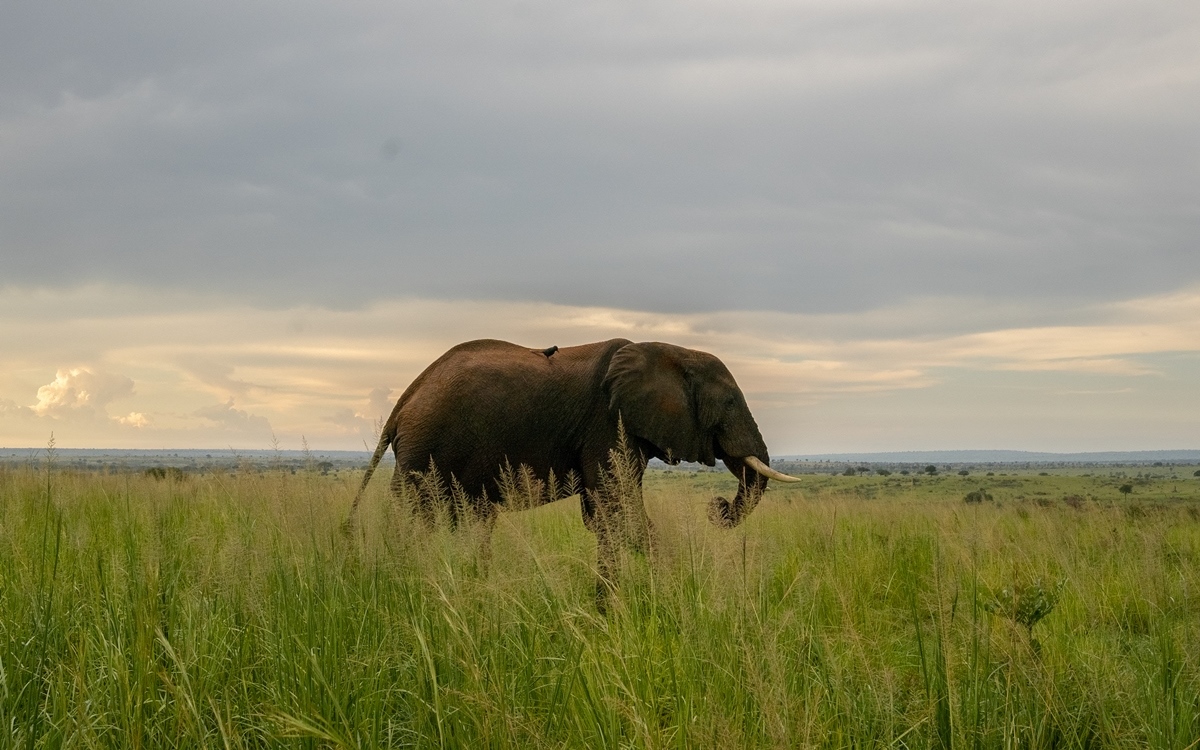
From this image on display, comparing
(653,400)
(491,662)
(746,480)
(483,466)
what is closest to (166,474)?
(483,466)

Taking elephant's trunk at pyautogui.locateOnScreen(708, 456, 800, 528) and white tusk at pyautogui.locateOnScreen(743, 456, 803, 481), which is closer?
elephant's trunk at pyautogui.locateOnScreen(708, 456, 800, 528)

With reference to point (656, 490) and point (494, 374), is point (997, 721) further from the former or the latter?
point (494, 374)

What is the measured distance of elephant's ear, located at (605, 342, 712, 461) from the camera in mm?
8148

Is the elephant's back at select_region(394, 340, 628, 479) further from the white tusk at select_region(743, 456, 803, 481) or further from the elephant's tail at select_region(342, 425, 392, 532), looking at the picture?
the white tusk at select_region(743, 456, 803, 481)

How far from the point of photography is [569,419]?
8.24m

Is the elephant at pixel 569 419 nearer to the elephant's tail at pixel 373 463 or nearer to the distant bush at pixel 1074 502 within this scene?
the elephant's tail at pixel 373 463

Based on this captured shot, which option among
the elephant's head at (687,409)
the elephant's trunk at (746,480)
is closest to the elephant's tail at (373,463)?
the elephant's head at (687,409)

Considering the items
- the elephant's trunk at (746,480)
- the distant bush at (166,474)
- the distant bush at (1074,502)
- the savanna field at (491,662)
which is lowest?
the distant bush at (1074,502)

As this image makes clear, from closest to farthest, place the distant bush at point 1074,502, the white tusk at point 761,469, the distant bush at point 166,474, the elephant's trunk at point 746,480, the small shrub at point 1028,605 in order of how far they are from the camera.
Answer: the small shrub at point 1028,605 → the elephant's trunk at point 746,480 → the white tusk at point 761,469 → the distant bush at point 166,474 → the distant bush at point 1074,502

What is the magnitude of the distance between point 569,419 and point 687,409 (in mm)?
1030

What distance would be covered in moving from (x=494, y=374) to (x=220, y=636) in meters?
4.22

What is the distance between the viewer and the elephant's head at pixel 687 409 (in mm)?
8180

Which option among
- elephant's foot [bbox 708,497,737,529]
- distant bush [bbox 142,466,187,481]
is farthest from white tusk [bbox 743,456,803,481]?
distant bush [bbox 142,466,187,481]

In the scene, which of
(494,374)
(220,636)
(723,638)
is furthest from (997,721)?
(494,374)
